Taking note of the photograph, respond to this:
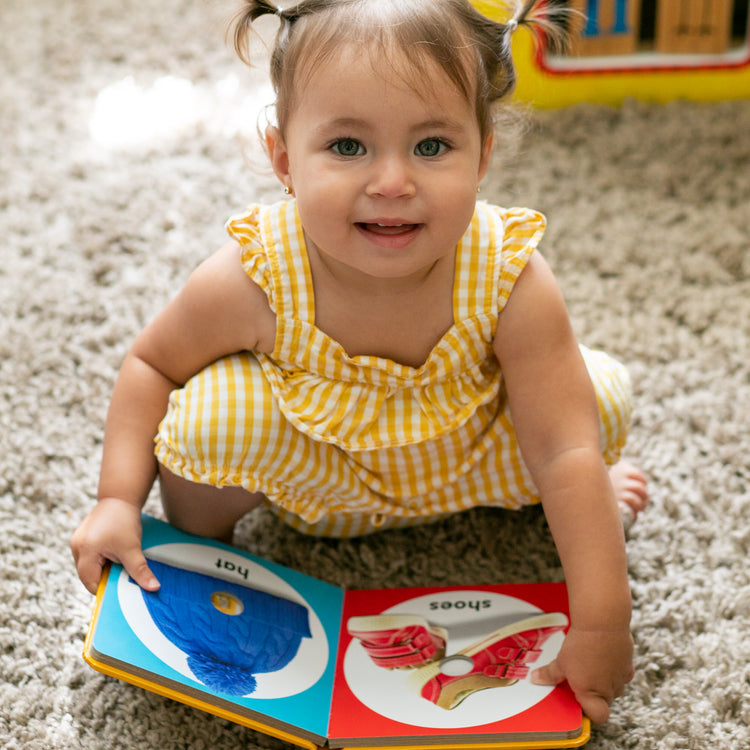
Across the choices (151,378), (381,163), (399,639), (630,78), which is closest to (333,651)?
(399,639)

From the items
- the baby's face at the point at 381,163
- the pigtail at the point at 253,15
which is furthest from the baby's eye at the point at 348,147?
the pigtail at the point at 253,15

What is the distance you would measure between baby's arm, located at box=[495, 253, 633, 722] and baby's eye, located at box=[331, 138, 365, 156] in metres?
0.18

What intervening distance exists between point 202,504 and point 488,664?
10.9 inches

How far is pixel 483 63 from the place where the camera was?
0.78 meters

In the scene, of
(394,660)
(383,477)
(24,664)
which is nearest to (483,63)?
(383,477)

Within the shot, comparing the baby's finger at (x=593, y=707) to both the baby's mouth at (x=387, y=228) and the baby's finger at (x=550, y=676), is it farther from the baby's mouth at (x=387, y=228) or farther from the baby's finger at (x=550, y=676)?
the baby's mouth at (x=387, y=228)

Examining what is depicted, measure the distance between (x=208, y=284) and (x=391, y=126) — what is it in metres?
0.22

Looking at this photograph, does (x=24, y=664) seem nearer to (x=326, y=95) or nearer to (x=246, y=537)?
(x=246, y=537)

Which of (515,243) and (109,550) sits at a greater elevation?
(515,243)

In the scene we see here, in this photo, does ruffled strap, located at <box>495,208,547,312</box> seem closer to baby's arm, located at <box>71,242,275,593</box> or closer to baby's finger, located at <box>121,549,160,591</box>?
baby's arm, located at <box>71,242,275,593</box>

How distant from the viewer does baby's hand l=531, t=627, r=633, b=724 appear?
794 mm

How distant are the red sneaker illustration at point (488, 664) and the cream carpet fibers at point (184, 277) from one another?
0.26 ft

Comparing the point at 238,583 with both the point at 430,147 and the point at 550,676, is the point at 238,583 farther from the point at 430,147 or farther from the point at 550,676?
the point at 430,147

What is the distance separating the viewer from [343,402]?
2.85 feet
